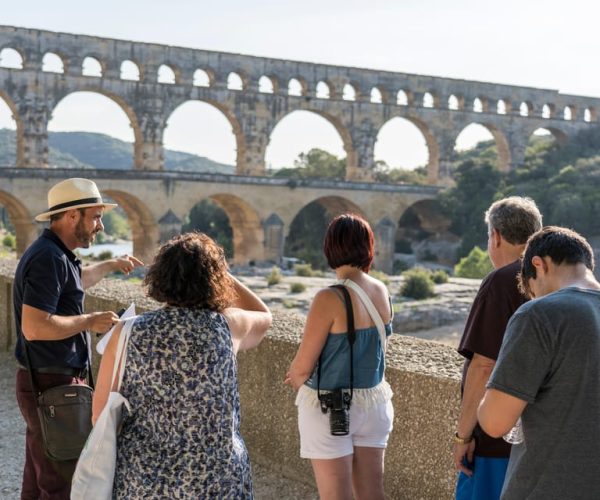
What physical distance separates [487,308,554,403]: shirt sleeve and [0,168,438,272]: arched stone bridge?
27495 millimetres

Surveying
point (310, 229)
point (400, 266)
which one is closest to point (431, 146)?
point (310, 229)

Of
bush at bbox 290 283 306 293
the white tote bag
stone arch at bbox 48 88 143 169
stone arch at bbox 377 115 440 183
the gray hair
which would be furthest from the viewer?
stone arch at bbox 377 115 440 183

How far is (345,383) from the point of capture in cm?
274

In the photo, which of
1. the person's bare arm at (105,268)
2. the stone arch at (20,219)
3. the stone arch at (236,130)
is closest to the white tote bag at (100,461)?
the person's bare arm at (105,268)

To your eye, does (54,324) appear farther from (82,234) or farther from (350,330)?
(350,330)

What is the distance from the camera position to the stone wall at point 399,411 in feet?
10.5

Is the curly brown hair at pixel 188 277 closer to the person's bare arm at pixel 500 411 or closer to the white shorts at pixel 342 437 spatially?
the white shorts at pixel 342 437

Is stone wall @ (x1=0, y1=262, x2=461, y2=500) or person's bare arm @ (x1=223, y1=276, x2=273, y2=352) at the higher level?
person's bare arm @ (x1=223, y1=276, x2=273, y2=352)

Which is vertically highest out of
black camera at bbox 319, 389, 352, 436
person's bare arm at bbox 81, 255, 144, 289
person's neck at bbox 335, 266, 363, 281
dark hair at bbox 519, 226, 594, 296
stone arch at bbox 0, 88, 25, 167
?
stone arch at bbox 0, 88, 25, 167

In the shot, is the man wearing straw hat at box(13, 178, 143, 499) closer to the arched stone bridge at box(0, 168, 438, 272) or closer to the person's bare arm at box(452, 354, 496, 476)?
the person's bare arm at box(452, 354, 496, 476)

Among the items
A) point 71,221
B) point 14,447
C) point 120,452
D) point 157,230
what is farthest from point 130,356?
point 157,230

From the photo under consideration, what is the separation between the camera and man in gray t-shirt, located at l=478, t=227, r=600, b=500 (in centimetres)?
198

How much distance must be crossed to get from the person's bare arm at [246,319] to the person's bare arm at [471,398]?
673 mm

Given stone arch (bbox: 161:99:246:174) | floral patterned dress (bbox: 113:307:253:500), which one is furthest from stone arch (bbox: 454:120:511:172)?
floral patterned dress (bbox: 113:307:253:500)
